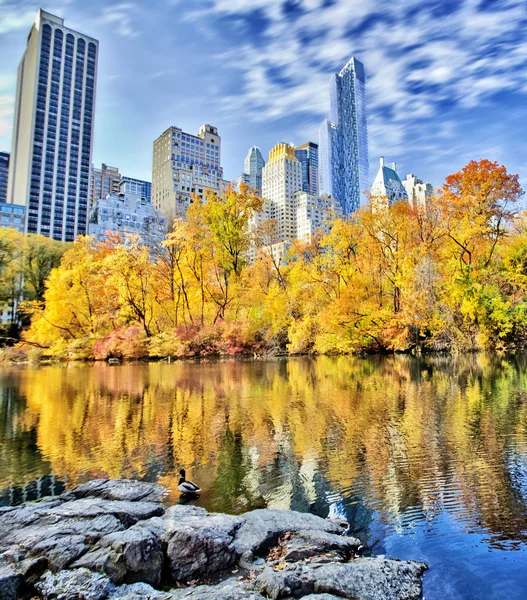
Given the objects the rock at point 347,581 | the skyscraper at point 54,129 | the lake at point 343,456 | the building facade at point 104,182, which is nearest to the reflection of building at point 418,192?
the lake at point 343,456

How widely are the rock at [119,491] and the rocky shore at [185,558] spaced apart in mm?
743

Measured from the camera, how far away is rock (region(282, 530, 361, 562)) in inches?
175

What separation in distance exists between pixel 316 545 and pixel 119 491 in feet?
11.0

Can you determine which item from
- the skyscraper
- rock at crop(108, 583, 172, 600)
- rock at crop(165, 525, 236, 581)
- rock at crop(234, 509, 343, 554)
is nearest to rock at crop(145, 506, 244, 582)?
rock at crop(165, 525, 236, 581)

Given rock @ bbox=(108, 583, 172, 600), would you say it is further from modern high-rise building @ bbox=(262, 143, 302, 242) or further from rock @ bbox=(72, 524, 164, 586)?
modern high-rise building @ bbox=(262, 143, 302, 242)

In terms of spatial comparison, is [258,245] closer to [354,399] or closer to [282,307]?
[282,307]

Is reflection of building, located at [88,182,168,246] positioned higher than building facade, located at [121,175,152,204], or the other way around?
building facade, located at [121,175,152,204]

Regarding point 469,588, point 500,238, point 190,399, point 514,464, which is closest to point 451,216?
point 500,238

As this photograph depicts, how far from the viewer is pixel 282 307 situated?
38.0 meters

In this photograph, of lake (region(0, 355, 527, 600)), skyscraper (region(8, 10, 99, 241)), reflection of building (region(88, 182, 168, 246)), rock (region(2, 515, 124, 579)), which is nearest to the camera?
rock (region(2, 515, 124, 579))

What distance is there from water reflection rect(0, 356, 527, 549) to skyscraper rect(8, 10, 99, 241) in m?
112

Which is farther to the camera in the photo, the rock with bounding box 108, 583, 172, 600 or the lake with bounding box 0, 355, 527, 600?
the lake with bounding box 0, 355, 527, 600

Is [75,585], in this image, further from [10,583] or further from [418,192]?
[418,192]

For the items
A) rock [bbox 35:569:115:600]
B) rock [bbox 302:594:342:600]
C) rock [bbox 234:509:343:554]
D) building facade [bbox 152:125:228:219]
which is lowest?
rock [bbox 35:569:115:600]
